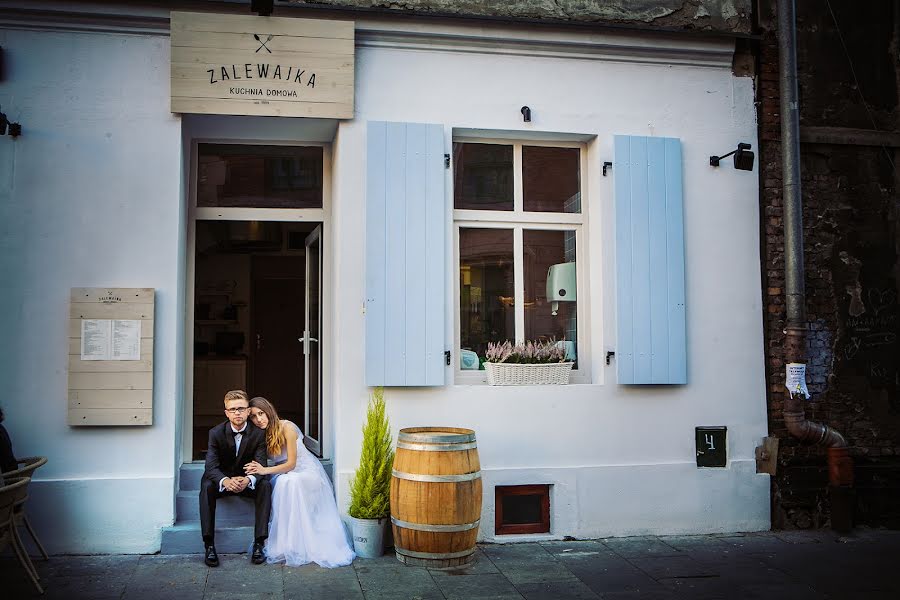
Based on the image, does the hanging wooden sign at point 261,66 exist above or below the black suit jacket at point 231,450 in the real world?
above

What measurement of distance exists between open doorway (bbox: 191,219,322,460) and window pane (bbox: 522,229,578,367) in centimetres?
455

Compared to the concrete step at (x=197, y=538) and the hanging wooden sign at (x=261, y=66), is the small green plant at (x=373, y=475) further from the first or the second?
the hanging wooden sign at (x=261, y=66)

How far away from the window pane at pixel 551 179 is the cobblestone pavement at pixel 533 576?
2791 mm

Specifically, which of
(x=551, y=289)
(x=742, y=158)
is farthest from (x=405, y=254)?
(x=742, y=158)

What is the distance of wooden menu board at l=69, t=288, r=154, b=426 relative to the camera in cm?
581

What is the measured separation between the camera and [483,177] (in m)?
6.75

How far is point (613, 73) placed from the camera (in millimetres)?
6738

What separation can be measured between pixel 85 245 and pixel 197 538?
2303 millimetres

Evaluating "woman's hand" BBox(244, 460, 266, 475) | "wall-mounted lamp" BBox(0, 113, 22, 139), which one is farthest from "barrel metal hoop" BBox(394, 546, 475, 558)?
"wall-mounted lamp" BBox(0, 113, 22, 139)

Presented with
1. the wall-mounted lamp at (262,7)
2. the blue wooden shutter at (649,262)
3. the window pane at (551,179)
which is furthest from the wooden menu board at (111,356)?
the blue wooden shutter at (649,262)

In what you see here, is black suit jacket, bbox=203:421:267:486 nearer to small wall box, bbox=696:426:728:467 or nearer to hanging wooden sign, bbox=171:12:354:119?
hanging wooden sign, bbox=171:12:354:119

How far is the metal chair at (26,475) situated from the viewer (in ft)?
16.1

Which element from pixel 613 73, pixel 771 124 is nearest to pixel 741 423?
pixel 771 124

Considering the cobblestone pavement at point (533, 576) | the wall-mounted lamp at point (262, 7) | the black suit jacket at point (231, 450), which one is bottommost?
the cobblestone pavement at point (533, 576)
